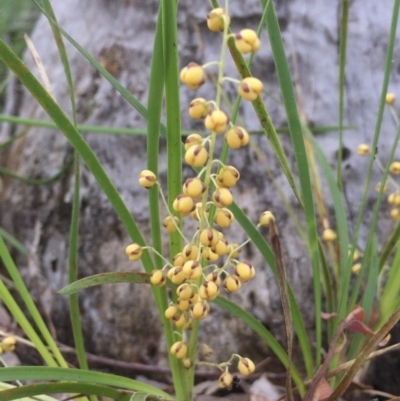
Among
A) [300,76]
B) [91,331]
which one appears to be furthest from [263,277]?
[300,76]

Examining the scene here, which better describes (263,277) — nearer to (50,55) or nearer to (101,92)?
(101,92)

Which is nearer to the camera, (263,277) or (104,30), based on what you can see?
(263,277)

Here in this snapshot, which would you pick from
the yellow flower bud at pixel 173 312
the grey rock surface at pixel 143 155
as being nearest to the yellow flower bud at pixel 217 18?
the yellow flower bud at pixel 173 312

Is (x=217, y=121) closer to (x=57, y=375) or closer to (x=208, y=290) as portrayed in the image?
(x=208, y=290)

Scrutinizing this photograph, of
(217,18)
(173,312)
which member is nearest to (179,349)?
(173,312)

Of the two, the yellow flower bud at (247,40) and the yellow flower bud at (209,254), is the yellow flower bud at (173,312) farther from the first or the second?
the yellow flower bud at (247,40)

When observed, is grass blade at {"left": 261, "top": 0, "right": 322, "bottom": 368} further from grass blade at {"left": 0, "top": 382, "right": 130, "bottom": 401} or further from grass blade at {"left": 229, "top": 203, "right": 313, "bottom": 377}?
grass blade at {"left": 0, "top": 382, "right": 130, "bottom": 401}
